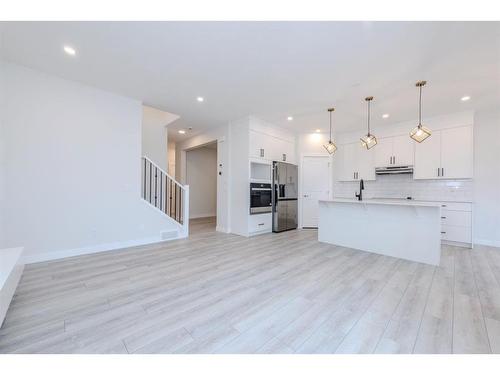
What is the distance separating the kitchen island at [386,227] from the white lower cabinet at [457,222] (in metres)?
1.53

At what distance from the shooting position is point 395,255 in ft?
11.5

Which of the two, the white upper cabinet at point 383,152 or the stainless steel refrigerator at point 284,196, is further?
the stainless steel refrigerator at point 284,196

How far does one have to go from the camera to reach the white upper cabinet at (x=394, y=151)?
5.10m

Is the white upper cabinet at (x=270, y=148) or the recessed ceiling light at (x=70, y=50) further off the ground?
the recessed ceiling light at (x=70, y=50)

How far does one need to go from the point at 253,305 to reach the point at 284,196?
3878mm

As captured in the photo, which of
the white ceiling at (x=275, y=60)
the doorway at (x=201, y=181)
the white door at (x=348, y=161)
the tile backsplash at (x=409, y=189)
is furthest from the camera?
the doorway at (x=201, y=181)

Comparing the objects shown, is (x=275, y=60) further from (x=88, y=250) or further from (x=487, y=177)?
(x=487, y=177)

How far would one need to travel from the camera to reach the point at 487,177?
174 inches

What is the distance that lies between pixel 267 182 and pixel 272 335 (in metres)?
4.06

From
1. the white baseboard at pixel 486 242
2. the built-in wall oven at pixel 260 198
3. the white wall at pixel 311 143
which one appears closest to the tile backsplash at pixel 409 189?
the white baseboard at pixel 486 242

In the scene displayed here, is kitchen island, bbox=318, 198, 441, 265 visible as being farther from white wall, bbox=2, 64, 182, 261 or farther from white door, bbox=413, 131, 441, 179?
white wall, bbox=2, 64, 182, 261

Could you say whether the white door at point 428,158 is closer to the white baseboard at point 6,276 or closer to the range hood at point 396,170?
the range hood at point 396,170

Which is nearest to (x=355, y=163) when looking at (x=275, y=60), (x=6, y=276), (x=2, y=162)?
(x=275, y=60)
